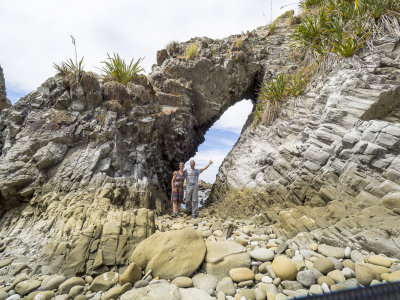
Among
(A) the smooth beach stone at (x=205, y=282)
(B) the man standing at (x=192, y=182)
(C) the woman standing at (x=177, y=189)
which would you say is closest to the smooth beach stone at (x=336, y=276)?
(A) the smooth beach stone at (x=205, y=282)

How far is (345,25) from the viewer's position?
6.11 metres

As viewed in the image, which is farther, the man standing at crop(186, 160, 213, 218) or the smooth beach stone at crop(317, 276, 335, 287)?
the man standing at crop(186, 160, 213, 218)

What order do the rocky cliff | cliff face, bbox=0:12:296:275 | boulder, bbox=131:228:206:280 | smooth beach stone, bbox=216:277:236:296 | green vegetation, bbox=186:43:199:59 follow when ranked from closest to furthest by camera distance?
smooth beach stone, bbox=216:277:236:296 < boulder, bbox=131:228:206:280 < the rocky cliff < cliff face, bbox=0:12:296:275 < green vegetation, bbox=186:43:199:59

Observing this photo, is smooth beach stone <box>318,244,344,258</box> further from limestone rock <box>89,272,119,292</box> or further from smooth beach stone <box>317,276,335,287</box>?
limestone rock <box>89,272,119,292</box>

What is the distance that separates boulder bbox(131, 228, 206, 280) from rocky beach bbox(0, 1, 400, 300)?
0.02m

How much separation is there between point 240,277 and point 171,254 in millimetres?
1229

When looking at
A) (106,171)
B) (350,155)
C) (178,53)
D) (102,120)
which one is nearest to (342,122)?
(350,155)

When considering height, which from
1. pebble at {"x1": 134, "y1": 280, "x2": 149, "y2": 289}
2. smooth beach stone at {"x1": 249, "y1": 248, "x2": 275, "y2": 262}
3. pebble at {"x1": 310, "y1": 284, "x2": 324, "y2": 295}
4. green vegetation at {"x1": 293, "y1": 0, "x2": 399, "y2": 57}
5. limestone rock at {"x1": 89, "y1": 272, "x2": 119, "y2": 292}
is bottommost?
limestone rock at {"x1": 89, "y1": 272, "x2": 119, "y2": 292}

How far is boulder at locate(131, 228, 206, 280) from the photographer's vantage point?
3070 mm

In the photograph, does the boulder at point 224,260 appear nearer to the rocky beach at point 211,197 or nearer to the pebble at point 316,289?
the rocky beach at point 211,197

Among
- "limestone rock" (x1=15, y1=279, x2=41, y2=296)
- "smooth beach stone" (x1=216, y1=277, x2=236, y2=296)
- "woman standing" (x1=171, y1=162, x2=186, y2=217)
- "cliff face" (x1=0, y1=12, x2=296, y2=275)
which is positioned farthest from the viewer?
"woman standing" (x1=171, y1=162, x2=186, y2=217)

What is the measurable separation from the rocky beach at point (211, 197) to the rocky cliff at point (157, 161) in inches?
1.3

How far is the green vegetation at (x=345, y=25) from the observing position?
212 inches

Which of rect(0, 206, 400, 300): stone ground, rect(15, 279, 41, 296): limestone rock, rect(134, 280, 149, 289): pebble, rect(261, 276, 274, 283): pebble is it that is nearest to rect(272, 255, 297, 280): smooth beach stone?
rect(0, 206, 400, 300): stone ground
